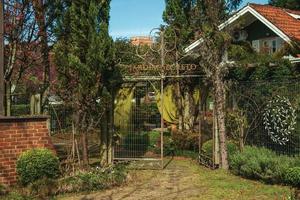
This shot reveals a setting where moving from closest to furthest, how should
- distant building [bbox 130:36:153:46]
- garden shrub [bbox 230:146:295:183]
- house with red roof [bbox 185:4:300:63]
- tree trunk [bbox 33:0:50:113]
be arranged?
garden shrub [bbox 230:146:295:183] < tree trunk [bbox 33:0:50:113] < distant building [bbox 130:36:153:46] < house with red roof [bbox 185:4:300:63]

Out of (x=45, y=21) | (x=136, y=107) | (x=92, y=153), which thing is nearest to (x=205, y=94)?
(x=136, y=107)

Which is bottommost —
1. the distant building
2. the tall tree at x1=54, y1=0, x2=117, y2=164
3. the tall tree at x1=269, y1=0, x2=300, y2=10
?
the tall tree at x1=54, y1=0, x2=117, y2=164

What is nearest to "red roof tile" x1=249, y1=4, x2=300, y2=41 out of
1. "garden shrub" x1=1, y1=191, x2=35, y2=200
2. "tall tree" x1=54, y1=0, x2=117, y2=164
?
"tall tree" x1=54, y1=0, x2=117, y2=164

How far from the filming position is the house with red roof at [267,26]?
20547mm

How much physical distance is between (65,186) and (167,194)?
2.02 m

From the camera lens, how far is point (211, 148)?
13414 mm

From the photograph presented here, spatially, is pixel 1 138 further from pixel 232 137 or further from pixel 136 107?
pixel 232 137

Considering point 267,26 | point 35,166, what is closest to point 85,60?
point 35,166

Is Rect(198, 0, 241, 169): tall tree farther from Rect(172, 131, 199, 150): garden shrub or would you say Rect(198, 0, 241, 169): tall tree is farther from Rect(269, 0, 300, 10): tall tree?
Rect(269, 0, 300, 10): tall tree

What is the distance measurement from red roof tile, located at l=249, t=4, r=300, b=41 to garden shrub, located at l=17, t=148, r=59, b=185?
41.7ft

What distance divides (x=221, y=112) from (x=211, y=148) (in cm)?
134

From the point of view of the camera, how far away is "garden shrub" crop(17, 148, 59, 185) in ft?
32.4

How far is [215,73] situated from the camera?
493 inches

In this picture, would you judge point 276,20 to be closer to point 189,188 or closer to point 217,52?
point 217,52
